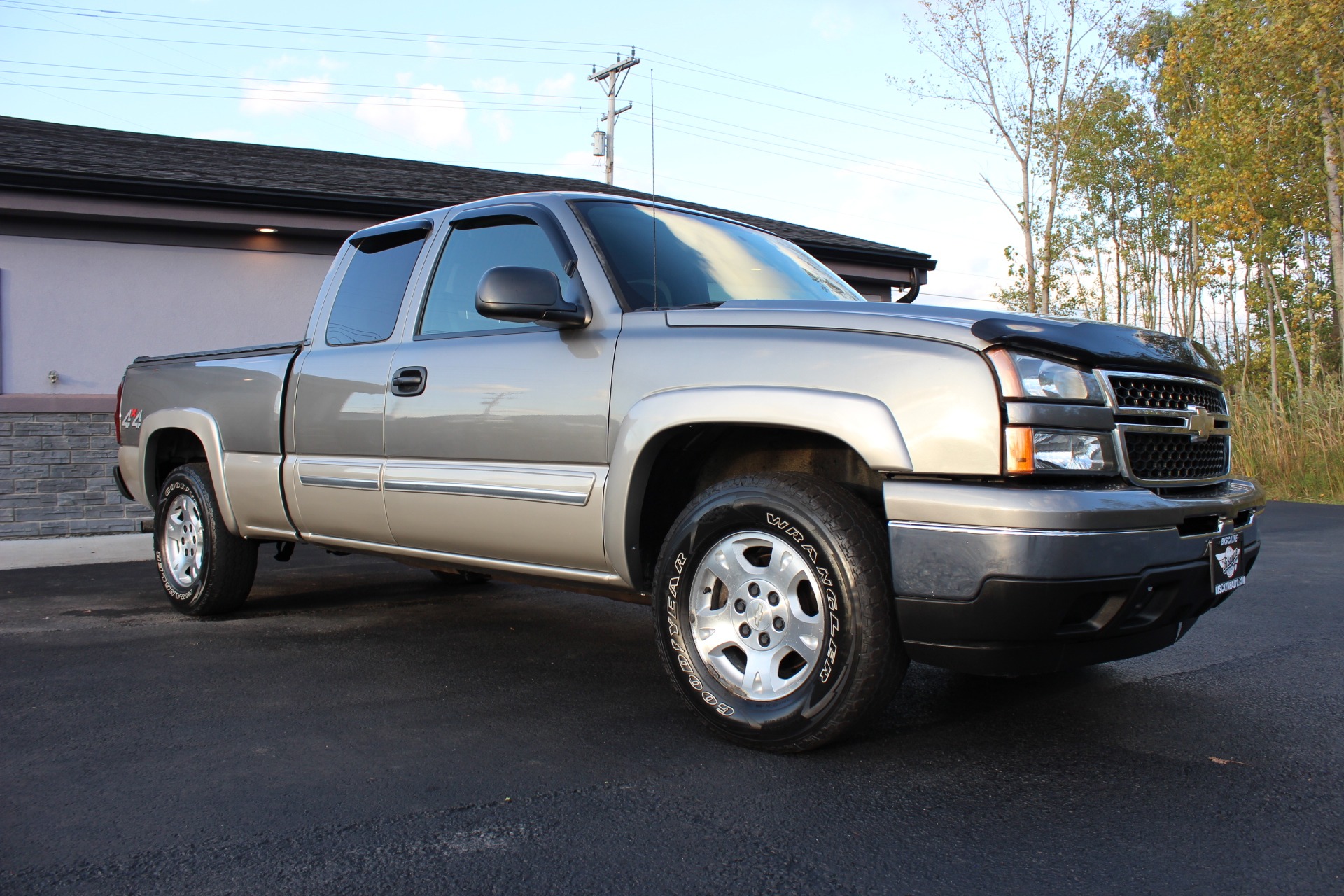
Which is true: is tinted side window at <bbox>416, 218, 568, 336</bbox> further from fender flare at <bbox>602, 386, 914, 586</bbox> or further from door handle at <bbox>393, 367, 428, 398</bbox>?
fender flare at <bbox>602, 386, 914, 586</bbox>

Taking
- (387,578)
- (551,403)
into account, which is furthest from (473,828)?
(387,578)

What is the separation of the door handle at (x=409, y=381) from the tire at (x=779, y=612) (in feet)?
4.81

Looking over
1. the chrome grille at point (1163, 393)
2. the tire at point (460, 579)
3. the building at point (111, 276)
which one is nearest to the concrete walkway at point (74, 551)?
the building at point (111, 276)

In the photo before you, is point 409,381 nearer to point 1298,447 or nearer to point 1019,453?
point 1019,453

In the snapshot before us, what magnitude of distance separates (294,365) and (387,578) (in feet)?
7.96

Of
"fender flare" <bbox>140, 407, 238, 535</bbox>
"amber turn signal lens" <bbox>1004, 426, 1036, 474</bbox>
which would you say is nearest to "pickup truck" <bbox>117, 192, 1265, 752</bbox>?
"amber turn signal lens" <bbox>1004, 426, 1036, 474</bbox>

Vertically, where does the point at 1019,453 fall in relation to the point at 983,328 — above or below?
below

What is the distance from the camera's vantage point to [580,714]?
11.8ft

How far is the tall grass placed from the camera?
12.8 metres

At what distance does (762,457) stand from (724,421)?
1.47 feet

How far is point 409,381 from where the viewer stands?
427 centimetres

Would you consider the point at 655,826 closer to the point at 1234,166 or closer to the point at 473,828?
the point at 473,828

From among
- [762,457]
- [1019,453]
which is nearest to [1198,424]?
[1019,453]

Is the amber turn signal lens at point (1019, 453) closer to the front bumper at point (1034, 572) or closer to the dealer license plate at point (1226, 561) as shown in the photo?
the front bumper at point (1034, 572)
